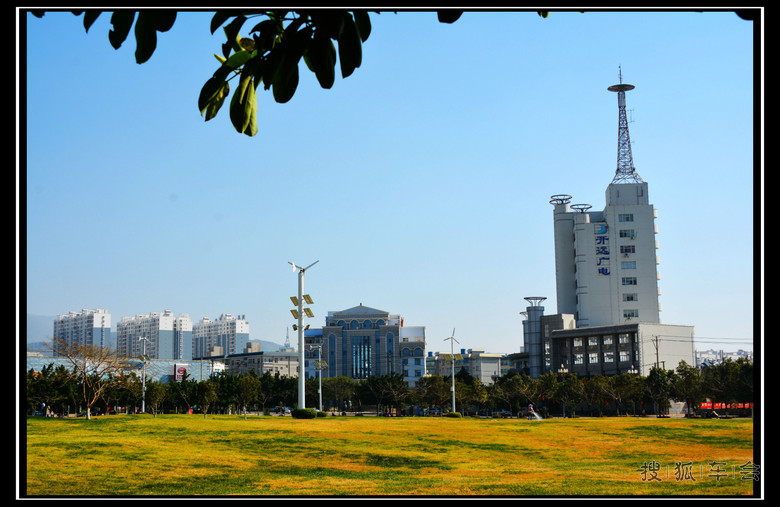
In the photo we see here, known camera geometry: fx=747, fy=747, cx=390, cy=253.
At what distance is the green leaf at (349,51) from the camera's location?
121 inches

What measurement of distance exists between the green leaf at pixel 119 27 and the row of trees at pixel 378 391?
30903 millimetres

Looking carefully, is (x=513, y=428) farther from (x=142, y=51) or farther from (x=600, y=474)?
(x=142, y=51)

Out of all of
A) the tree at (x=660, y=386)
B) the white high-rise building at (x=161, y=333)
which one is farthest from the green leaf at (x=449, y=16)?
the white high-rise building at (x=161, y=333)

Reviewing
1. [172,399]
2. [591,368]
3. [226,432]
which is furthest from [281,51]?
[591,368]

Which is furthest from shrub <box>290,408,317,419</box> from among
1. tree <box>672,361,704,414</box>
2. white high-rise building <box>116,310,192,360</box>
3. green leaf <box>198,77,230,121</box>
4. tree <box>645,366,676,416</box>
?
white high-rise building <box>116,310,192,360</box>

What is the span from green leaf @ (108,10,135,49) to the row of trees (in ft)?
101

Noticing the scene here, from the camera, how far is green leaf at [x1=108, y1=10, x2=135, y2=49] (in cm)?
326

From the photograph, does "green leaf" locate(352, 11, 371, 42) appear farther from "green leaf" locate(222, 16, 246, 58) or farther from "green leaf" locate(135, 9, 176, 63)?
"green leaf" locate(135, 9, 176, 63)

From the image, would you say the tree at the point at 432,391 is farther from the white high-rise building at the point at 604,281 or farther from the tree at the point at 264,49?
the tree at the point at 264,49

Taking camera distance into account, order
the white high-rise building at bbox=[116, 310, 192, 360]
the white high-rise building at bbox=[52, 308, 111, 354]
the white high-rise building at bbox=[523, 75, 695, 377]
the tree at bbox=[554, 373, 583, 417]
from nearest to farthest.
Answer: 1. the tree at bbox=[554, 373, 583, 417]
2. the white high-rise building at bbox=[523, 75, 695, 377]
3. the white high-rise building at bbox=[52, 308, 111, 354]
4. the white high-rise building at bbox=[116, 310, 192, 360]

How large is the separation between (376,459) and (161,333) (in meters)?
177

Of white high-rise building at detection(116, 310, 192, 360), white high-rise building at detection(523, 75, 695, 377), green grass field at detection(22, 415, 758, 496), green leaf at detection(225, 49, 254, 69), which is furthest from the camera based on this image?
white high-rise building at detection(116, 310, 192, 360)

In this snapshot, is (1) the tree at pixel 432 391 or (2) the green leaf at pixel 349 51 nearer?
(2) the green leaf at pixel 349 51
